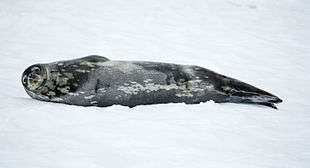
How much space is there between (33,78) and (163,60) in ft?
9.58

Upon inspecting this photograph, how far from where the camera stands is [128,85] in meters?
4.07

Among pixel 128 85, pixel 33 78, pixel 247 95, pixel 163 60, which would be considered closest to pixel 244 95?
pixel 247 95

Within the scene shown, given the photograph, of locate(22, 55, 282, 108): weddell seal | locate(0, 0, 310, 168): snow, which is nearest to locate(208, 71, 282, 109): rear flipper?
locate(22, 55, 282, 108): weddell seal

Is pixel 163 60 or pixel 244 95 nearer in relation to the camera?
pixel 244 95

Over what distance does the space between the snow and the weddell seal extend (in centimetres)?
15

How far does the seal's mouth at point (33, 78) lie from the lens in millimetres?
3934

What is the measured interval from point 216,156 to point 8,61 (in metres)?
3.71

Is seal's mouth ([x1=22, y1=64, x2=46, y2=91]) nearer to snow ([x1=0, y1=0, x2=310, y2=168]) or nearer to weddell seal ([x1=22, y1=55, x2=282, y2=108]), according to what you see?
weddell seal ([x1=22, y1=55, x2=282, y2=108])

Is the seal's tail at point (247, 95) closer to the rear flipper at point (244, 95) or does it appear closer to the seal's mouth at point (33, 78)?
the rear flipper at point (244, 95)

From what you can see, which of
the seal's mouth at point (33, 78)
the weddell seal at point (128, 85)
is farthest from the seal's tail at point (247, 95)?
the seal's mouth at point (33, 78)

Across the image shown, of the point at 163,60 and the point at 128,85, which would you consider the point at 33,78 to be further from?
the point at 163,60

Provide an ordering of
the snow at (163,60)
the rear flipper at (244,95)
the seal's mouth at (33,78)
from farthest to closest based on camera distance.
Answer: the rear flipper at (244,95)
the seal's mouth at (33,78)
the snow at (163,60)
